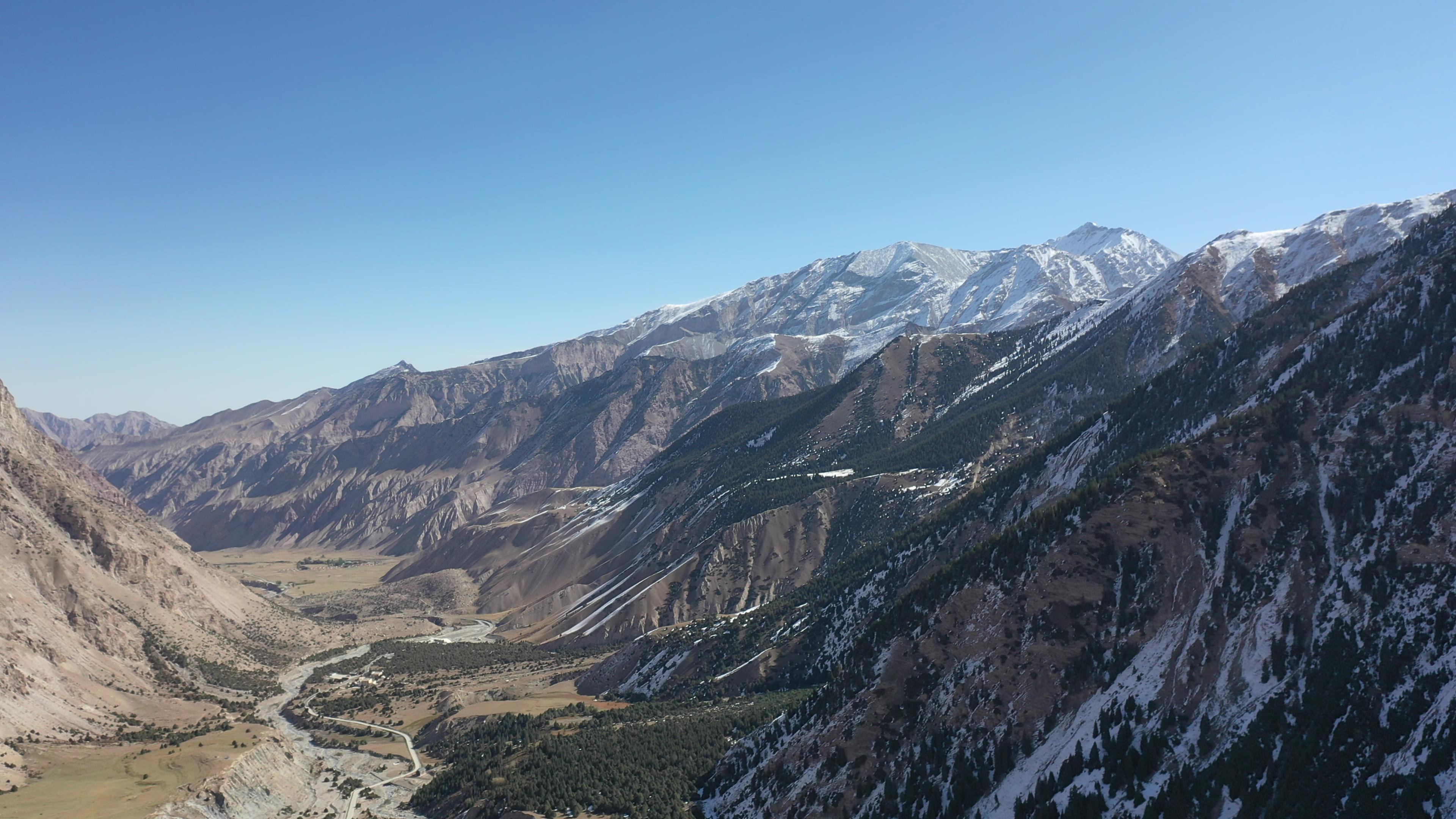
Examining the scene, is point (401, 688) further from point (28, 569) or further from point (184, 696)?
point (28, 569)

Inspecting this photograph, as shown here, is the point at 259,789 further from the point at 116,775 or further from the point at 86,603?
the point at 86,603

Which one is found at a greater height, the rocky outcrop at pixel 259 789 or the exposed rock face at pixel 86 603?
the exposed rock face at pixel 86 603

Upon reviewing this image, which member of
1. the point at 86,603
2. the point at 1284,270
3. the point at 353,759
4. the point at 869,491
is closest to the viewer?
the point at 353,759

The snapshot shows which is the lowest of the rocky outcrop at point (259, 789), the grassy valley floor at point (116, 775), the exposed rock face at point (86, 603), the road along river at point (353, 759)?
the road along river at point (353, 759)

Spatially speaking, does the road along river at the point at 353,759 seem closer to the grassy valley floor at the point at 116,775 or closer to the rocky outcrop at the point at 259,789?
the rocky outcrop at the point at 259,789

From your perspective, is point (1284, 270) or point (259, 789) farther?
point (1284, 270)

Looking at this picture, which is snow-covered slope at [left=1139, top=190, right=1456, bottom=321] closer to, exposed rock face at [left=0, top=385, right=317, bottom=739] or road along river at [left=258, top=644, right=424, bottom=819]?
road along river at [left=258, top=644, right=424, bottom=819]

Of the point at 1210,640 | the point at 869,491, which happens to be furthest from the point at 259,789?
the point at 869,491

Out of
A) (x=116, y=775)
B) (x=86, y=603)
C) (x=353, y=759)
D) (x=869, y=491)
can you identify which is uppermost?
(x=86, y=603)

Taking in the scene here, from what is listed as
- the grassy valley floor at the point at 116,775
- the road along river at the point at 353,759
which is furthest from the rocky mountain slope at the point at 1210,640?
the grassy valley floor at the point at 116,775
